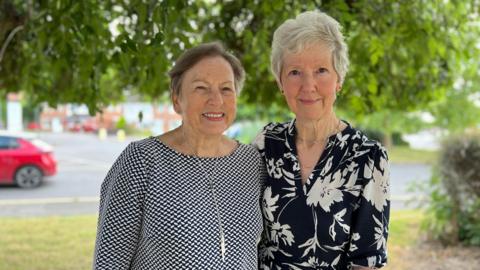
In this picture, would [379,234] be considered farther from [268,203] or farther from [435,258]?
[435,258]

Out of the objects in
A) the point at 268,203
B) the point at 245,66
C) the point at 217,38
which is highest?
the point at 217,38

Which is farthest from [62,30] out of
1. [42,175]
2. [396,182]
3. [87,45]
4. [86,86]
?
[396,182]

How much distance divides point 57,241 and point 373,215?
757 centimetres

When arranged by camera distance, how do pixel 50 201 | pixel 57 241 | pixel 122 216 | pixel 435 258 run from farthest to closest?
pixel 50 201 < pixel 57 241 < pixel 435 258 < pixel 122 216

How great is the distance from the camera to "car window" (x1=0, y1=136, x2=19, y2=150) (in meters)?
14.2

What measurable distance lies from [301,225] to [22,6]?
13.5 ft

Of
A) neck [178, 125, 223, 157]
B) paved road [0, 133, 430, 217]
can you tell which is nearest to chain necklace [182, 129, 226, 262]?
neck [178, 125, 223, 157]

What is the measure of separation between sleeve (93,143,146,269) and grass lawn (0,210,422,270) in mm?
5507

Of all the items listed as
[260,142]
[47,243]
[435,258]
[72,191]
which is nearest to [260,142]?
[260,142]

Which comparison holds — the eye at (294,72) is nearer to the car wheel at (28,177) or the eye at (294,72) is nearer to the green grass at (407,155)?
the car wheel at (28,177)

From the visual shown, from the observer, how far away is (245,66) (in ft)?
16.1

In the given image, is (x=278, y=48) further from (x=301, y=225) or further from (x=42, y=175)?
(x=42, y=175)

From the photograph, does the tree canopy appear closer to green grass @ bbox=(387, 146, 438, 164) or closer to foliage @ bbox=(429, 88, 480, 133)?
foliage @ bbox=(429, 88, 480, 133)

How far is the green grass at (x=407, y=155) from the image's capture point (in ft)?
77.6
